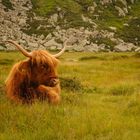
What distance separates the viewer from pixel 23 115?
10609mm

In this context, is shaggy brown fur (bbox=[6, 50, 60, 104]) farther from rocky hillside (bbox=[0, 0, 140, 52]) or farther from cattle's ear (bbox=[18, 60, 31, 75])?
rocky hillside (bbox=[0, 0, 140, 52])

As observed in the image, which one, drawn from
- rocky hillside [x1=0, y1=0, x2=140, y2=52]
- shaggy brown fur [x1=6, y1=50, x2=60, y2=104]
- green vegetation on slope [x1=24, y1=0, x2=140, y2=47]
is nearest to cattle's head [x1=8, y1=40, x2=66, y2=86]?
shaggy brown fur [x1=6, y1=50, x2=60, y2=104]

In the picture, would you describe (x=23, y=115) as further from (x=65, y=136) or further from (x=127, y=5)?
(x=127, y=5)

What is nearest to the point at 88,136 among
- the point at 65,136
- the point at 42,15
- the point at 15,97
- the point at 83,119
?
the point at 65,136

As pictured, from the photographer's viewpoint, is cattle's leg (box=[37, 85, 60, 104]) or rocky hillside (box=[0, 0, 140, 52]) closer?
cattle's leg (box=[37, 85, 60, 104])

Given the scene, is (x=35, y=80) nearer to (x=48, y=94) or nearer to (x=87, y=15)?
(x=48, y=94)

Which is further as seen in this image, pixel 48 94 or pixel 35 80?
pixel 48 94

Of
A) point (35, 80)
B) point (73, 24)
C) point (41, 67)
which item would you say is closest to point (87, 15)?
point (73, 24)

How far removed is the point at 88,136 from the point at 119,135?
0.55 meters

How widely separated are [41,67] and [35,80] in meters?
0.45

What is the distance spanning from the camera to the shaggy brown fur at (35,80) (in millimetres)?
12609

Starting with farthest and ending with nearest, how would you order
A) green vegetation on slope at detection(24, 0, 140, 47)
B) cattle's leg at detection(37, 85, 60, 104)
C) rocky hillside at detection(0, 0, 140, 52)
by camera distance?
green vegetation on slope at detection(24, 0, 140, 47) < rocky hillside at detection(0, 0, 140, 52) < cattle's leg at detection(37, 85, 60, 104)

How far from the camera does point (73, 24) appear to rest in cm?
9475

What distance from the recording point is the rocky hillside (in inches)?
3442
